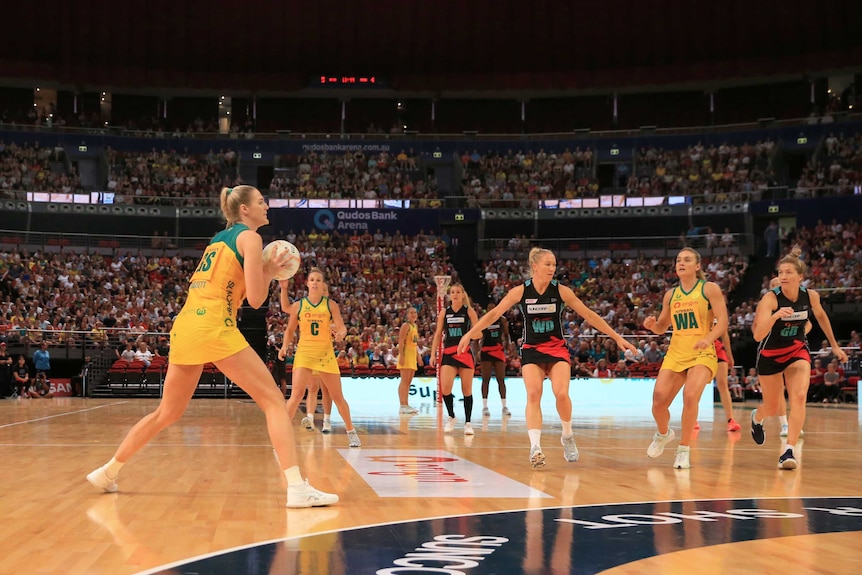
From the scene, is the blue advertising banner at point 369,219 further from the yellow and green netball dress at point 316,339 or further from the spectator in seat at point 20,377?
the yellow and green netball dress at point 316,339

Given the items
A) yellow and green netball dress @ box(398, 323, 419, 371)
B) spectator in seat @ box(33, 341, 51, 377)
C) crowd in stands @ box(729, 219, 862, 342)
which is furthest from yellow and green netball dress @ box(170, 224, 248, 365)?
crowd in stands @ box(729, 219, 862, 342)

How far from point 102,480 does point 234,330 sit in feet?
5.62

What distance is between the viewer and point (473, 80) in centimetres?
4656

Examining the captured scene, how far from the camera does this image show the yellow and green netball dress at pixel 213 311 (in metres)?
6.66

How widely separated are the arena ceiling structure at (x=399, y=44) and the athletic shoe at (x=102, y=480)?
134ft

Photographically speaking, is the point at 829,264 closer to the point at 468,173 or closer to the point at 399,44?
the point at 468,173

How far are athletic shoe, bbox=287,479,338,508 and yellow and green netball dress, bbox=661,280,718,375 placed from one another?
15.9 ft

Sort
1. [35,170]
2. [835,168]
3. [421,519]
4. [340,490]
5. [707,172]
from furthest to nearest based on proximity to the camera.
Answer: [707,172], [35,170], [835,168], [340,490], [421,519]

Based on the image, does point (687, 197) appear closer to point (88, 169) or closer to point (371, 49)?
point (371, 49)

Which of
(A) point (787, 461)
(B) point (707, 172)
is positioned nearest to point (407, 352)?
(A) point (787, 461)

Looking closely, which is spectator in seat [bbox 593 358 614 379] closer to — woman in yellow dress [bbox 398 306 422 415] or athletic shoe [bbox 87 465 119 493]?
woman in yellow dress [bbox 398 306 422 415]

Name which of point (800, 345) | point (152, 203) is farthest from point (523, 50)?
point (800, 345)

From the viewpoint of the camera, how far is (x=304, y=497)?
6.50 meters

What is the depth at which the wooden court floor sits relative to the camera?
4.86 meters
